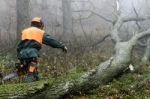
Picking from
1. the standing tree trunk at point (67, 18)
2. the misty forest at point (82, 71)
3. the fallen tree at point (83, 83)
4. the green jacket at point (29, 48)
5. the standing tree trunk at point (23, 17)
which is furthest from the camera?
the standing tree trunk at point (67, 18)

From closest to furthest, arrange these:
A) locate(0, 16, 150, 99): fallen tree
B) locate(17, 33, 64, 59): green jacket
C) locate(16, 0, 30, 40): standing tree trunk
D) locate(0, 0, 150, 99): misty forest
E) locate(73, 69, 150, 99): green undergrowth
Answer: locate(0, 16, 150, 99): fallen tree → locate(0, 0, 150, 99): misty forest → locate(73, 69, 150, 99): green undergrowth → locate(17, 33, 64, 59): green jacket → locate(16, 0, 30, 40): standing tree trunk

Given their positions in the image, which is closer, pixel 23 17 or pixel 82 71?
pixel 82 71

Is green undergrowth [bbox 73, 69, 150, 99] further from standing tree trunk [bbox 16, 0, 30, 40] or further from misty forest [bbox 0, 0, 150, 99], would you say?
standing tree trunk [bbox 16, 0, 30, 40]

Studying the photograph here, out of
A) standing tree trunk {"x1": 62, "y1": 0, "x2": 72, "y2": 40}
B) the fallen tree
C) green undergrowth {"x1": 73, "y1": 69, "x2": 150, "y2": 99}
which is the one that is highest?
standing tree trunk {"x1": 62, "y1": 0, "x2": 72, "y2": 40}

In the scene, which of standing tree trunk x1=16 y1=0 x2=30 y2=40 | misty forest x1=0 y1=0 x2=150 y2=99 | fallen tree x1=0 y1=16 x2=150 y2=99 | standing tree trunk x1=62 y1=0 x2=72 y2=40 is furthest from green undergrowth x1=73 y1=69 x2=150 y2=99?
standing tree trunk x1=62 y1=0 x2=72 y2=40

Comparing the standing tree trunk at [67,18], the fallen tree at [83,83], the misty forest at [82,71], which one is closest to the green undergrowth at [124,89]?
the misty forest at [82,71]

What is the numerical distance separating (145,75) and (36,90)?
3.33 meters

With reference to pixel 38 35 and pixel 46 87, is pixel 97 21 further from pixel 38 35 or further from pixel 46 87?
pixel 46 87

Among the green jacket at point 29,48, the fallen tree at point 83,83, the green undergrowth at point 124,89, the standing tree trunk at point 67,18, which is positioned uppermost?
the standing tree trunk at point 67,18

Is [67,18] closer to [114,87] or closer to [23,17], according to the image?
[23,17]

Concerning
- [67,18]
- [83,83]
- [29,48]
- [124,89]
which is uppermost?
[67,18]

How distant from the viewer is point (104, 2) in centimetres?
3678

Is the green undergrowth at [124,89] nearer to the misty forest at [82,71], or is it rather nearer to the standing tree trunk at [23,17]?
the misty forest at [82,71]

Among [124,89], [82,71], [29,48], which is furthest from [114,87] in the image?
[29,48]
